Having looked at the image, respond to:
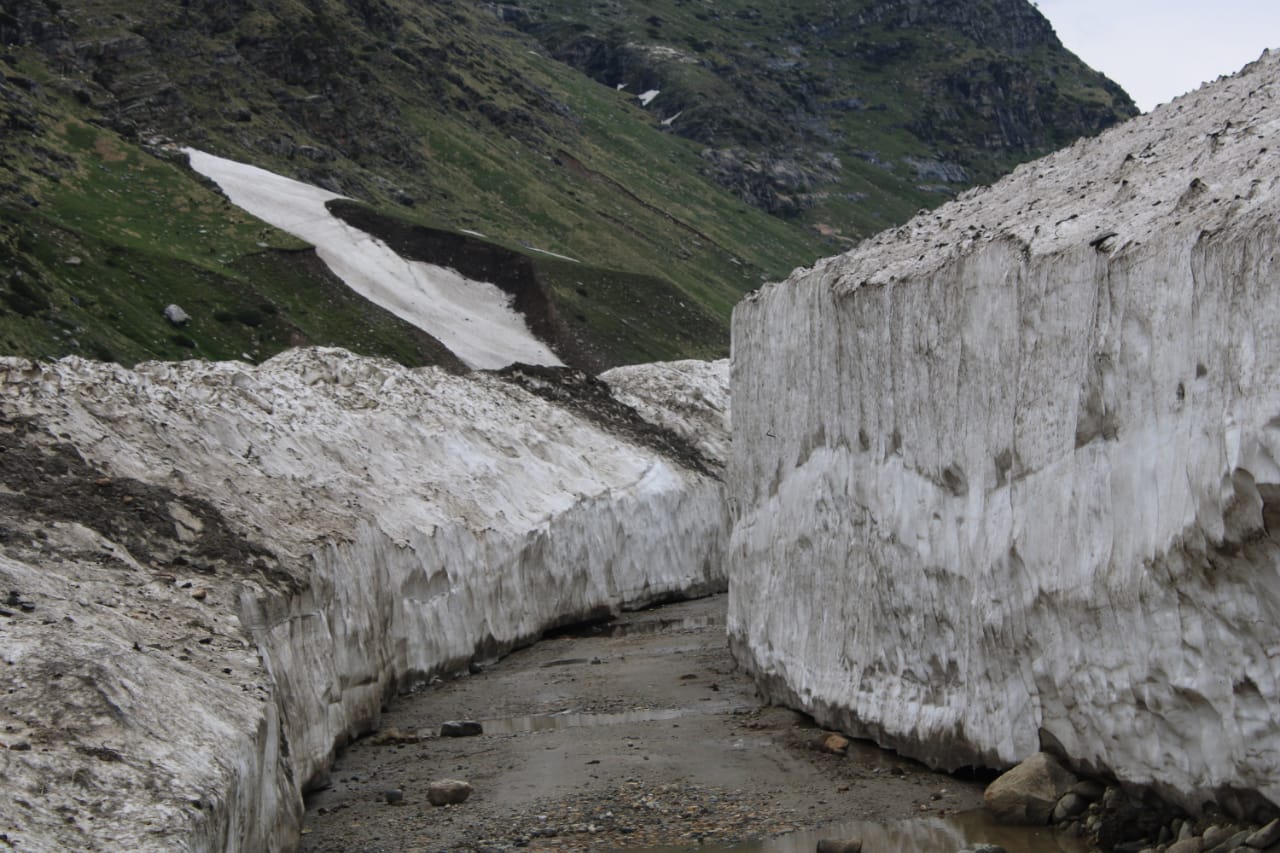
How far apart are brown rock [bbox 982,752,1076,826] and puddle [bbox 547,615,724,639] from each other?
64.5ft

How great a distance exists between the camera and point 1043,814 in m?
16.4

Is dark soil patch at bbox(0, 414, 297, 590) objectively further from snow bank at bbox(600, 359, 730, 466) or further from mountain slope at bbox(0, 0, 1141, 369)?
snow bank at bbox(600, 359, 730, 466)

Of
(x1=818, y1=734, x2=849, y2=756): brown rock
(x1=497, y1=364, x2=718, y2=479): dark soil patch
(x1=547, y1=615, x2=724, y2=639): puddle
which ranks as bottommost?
(x1=547, y1=615, x2=724, y2=639): puddle

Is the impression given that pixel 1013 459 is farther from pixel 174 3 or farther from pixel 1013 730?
pixel 174 3

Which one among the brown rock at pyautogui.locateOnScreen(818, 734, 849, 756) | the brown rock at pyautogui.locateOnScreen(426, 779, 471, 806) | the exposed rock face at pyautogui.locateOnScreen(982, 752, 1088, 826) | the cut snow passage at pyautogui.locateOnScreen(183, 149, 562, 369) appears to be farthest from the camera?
the cut snow passage at pyautogui.locateOnScreen(183, 149, 562, 369)

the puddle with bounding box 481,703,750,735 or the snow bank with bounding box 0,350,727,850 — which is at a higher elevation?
the snow bank with bounding box 0,350,727,850

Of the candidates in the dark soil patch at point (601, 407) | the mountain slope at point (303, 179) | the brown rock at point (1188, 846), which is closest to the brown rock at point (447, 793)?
the brown rock at point (1188, 846)

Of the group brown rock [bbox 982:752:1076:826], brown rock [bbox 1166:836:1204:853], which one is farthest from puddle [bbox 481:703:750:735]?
brown rock [bbox 1166:836:1204:853]

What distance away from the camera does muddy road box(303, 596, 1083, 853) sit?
57.2 ft

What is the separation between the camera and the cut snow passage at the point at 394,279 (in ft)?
255

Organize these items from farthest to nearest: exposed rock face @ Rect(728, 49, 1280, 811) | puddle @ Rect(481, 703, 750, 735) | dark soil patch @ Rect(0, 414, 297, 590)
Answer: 1. puddle @ Rect(481, 703, 750, 735)
2. dark soil patch @ Rect(0, 414, 297, 590)
3. exposed rock face @ Rect(728, 49, 1280, 811)

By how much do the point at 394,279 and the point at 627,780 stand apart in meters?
64.1

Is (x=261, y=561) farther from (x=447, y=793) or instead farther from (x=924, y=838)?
(x=924, y=838)

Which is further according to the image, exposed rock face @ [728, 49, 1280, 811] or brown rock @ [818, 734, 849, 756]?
brown rock @ [818, 734, 849, 756]
